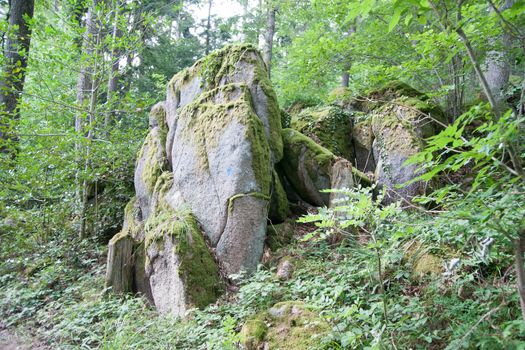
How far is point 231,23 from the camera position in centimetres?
1638

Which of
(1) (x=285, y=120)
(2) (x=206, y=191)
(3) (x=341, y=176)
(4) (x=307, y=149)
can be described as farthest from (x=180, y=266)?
(1) (x=285, y=120)

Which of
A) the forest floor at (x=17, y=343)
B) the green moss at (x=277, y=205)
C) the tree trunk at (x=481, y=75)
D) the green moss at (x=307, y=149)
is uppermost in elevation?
the green moss at (x=307, y=149)

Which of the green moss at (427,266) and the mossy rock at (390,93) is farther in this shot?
the mossy rock at (390,93)

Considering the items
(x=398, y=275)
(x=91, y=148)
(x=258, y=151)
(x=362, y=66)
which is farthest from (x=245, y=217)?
(x=91, y=148)

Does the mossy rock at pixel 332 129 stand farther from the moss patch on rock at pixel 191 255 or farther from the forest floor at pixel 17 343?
the forest floor at pixel 17 343

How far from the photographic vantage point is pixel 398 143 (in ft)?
21.8

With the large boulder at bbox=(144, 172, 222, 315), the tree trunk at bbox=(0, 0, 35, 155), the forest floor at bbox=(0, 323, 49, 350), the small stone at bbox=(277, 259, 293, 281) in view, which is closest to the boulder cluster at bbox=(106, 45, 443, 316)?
the large boulder at bbox=(144, 172, 222, 315)

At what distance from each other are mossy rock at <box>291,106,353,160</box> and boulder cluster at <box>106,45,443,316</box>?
2 centimetres

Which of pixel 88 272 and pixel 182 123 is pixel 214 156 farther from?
pixel 88 272

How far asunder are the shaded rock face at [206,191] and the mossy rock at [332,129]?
3.71ft

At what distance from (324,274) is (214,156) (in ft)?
8.98

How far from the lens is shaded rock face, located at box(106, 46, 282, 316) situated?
5.46m

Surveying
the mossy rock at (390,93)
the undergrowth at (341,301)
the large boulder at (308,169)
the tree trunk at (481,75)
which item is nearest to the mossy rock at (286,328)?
the undergrowth at (341,301)

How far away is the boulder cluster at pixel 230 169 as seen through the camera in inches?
219
